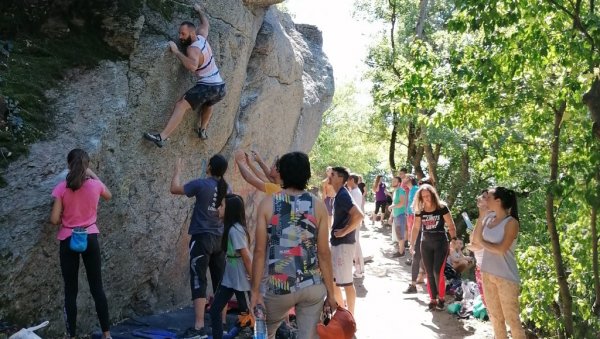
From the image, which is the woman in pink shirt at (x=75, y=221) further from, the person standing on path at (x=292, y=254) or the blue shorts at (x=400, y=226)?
the blue shorts at (x=400, y=226)

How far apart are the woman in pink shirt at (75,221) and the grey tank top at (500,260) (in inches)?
164

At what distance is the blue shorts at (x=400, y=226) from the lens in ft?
47.2

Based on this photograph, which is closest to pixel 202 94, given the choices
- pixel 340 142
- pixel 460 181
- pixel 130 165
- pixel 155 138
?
pixel 155 138

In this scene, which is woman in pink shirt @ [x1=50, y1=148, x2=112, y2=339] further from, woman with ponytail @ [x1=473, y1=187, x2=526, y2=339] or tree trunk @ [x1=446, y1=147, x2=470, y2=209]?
tree trunk @ [x1=446, y1=147, x2=470, y2=209]

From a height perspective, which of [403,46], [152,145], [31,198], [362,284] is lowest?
[362,284]

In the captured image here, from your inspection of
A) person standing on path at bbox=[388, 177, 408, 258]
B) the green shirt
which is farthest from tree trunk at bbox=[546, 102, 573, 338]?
the green shirt

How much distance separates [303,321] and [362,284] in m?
Result: 7.60

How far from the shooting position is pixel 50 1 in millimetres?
7906

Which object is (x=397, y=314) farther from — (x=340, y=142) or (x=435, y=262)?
(x=340, y=142)

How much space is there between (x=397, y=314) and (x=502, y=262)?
3.09 m

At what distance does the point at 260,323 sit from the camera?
445cm

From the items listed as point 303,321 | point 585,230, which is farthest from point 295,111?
point 303,321

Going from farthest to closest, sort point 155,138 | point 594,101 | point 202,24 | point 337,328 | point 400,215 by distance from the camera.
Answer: point 400,215 → point 202,24 → point 155,138 → point 337,328 → point 594,101

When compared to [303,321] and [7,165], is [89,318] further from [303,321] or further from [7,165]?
[303,321]
